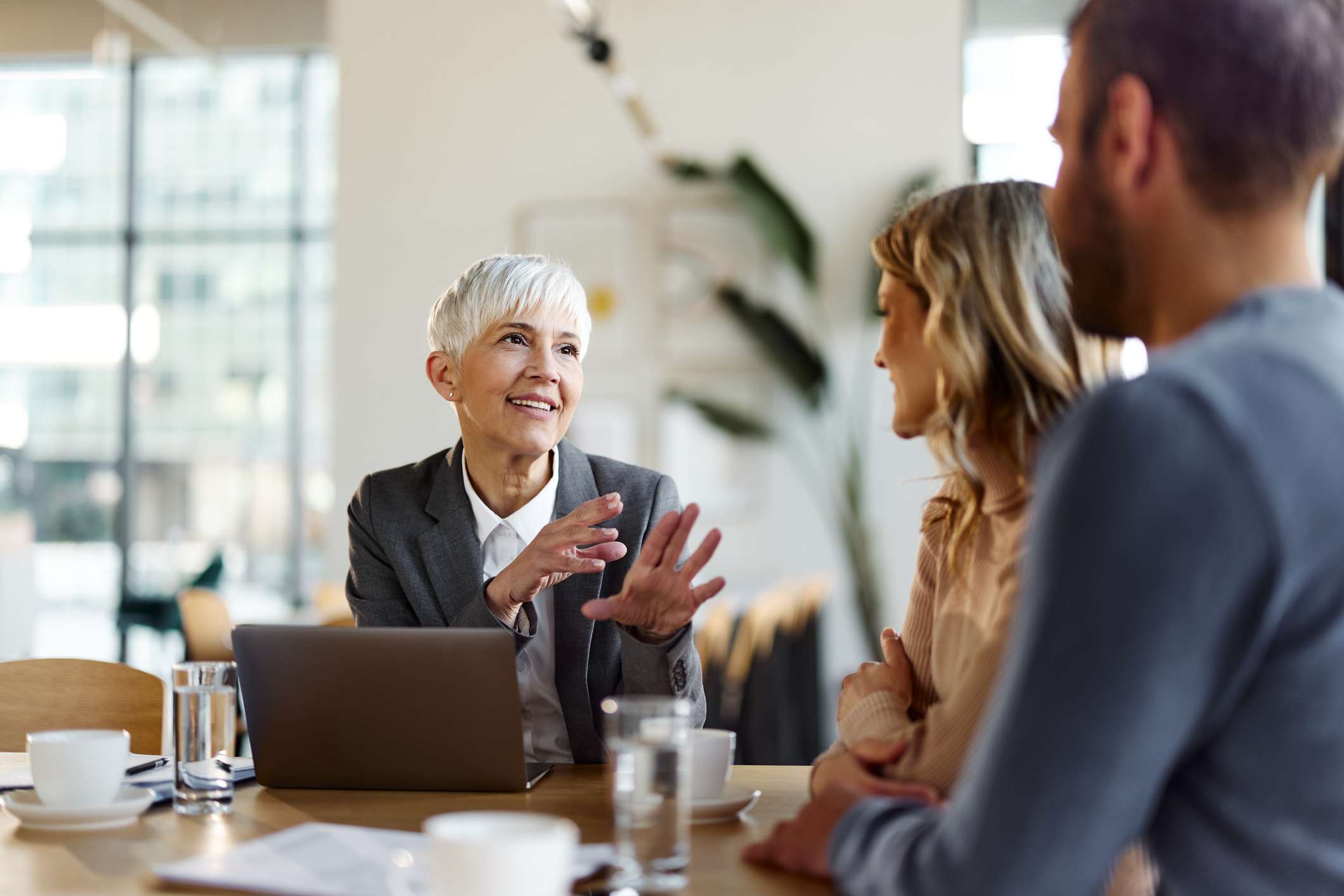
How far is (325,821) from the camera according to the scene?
4.48 ft

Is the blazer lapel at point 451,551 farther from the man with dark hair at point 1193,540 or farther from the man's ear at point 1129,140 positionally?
the man's ear at point 1129,140

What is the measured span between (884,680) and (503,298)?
1.03 metres

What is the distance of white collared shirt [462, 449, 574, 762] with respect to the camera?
2037 mm

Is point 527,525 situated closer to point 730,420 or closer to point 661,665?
point 661,665

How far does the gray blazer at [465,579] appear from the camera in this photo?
2004mm

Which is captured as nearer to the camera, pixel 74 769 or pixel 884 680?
pixel 74 769

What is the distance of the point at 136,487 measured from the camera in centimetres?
753

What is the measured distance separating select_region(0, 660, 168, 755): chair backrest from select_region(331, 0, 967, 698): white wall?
3526 mm

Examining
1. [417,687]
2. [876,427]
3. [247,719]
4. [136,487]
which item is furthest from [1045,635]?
[136,487]

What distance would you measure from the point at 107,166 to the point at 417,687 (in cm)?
714

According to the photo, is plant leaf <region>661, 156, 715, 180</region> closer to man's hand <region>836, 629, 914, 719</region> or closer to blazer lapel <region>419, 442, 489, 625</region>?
blazer lapel <region>419, 442, 489, 625</region>

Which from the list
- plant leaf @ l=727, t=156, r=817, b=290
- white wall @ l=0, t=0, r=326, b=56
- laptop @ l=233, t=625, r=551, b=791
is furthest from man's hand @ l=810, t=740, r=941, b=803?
white wall @ l=0, t=0, r=326, b=56

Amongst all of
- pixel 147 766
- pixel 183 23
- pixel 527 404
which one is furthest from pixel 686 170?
pixel 147 766

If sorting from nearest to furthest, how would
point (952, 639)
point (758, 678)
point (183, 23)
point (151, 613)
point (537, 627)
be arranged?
point (952, 639), point (537, 627), point (758, 678), point (151, 613), point (183, 23)
